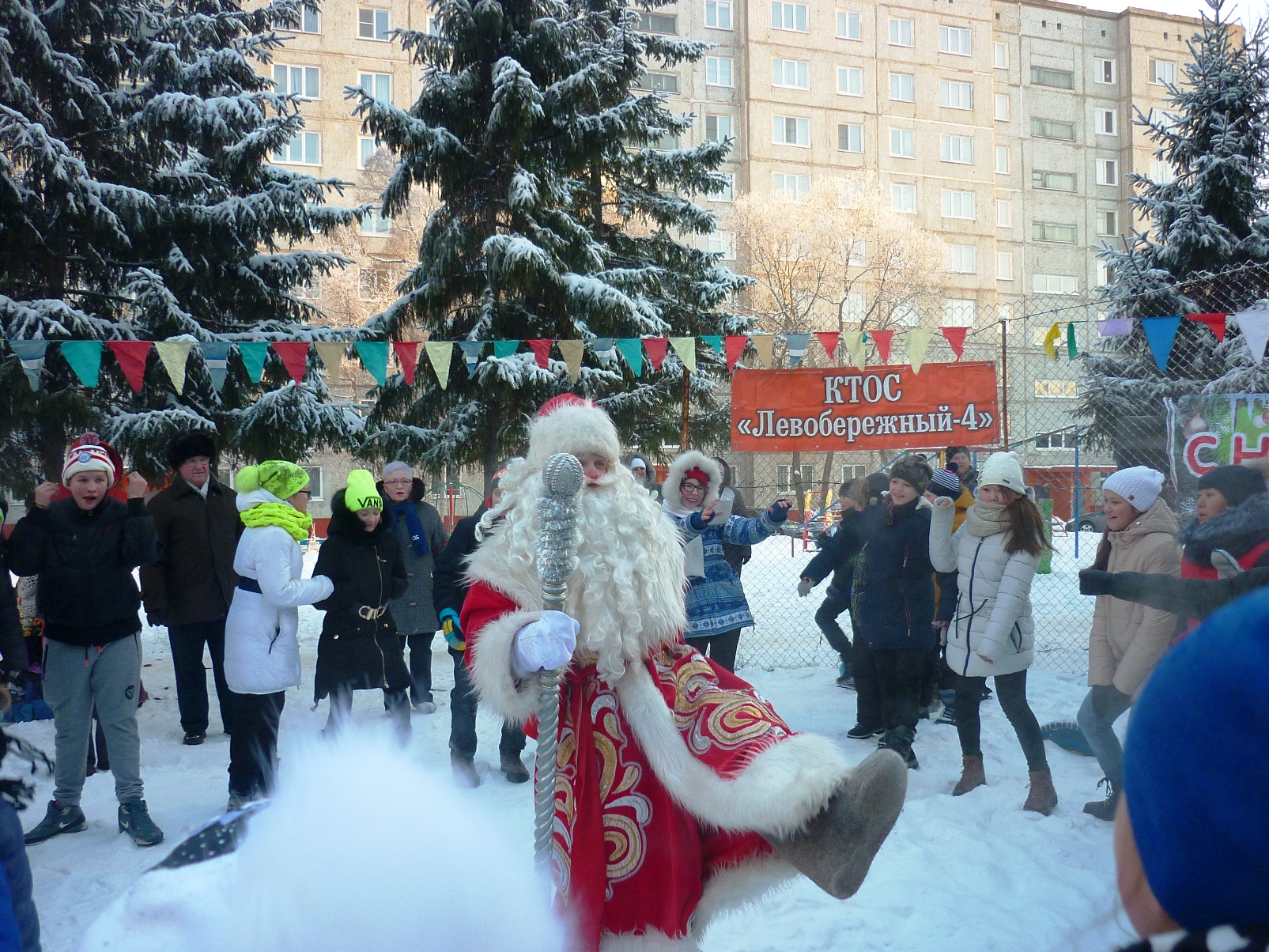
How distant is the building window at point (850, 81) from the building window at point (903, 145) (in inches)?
85.3

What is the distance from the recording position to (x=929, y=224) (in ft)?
120

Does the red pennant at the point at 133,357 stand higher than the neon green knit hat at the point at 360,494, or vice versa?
the red pennant at the point at 133,357

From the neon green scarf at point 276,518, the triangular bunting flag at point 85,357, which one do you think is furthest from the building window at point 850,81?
the neon green scarf at point 276,518

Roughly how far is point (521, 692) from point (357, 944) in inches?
69.8

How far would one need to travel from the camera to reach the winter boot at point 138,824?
4469 millimetres

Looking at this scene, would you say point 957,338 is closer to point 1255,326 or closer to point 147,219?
point 1255,326

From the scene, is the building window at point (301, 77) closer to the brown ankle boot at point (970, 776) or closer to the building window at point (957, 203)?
the building window at point (957, 203)

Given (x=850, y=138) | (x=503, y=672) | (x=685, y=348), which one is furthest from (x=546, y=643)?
(x=850, y=138)

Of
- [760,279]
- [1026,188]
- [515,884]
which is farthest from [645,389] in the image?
[1026,188]

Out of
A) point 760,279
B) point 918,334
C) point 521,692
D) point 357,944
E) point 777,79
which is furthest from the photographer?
point 777,79

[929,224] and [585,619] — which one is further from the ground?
[929,224]

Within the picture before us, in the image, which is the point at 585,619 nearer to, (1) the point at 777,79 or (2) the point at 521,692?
(2) the point at 521,692

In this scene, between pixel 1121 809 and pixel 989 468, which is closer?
pixel 1121 809

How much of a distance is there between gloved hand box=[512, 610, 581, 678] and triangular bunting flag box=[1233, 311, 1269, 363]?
644 cm
